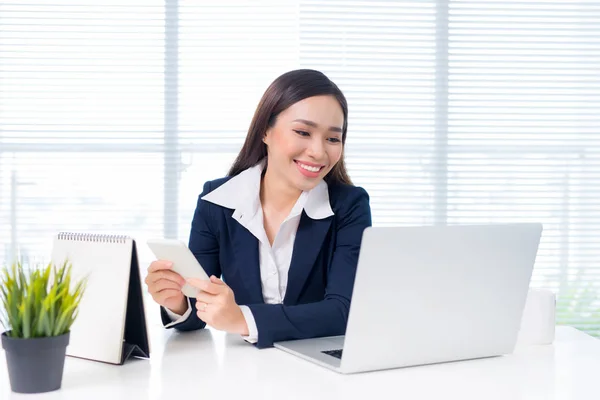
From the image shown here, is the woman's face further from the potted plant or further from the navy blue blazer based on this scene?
the potted plant

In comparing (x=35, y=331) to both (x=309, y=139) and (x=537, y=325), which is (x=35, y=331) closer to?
(x=309, y=139)

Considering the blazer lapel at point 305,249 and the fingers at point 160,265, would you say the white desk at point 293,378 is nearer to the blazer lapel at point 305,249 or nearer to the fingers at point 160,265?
the fingers at point 160,265

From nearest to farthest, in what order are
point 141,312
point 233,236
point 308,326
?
point 141,312
point 308,326
point 233,236

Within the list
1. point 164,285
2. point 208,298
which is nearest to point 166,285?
point 164,285

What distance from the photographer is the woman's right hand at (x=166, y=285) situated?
1.46 m

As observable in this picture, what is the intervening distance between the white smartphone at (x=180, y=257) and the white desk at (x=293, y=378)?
0.53ft

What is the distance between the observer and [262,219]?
1986mm

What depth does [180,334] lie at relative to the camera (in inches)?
65.0

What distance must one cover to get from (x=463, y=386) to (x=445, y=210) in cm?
255

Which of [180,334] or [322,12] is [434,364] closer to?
[180,334]

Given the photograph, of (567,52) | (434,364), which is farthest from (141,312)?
(567,52)

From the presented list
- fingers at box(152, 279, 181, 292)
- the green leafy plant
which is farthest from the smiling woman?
the green leafy plant

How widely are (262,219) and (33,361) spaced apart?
36.9 inches

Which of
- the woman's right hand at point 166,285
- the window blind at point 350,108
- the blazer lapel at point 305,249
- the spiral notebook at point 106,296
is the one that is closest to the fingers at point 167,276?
the woman's right hand at point 166,285
